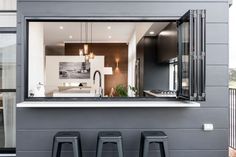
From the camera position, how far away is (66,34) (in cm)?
Result: 952

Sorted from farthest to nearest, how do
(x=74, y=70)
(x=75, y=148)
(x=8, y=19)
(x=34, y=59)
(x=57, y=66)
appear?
(x=74, y=70), (x=57, y=66), (x=34, y=59), (x=8, y=19), (x=75, y=148)

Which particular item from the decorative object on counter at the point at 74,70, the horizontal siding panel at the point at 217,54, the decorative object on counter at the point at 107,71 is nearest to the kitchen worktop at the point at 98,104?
the horizontal siding panel at the point at 217,54

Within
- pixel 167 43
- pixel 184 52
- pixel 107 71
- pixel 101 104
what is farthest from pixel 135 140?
pixel 107 71

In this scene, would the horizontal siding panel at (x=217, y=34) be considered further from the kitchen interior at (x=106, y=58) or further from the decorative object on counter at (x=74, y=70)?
the decorative object on counter at (x=74, y=70)

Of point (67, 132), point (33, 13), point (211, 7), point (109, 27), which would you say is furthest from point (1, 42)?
point (109, 27)

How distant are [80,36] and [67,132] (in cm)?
726

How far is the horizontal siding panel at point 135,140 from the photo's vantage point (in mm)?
3273

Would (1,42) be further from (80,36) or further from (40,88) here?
(80,36)

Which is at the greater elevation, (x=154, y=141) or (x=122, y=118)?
(x=122, y=118)

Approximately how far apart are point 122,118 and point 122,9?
1.37 metres

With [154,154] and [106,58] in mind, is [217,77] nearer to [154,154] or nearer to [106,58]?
[154,154]

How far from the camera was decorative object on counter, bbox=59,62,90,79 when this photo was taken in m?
10.9

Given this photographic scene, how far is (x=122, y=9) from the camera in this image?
3.30 metres

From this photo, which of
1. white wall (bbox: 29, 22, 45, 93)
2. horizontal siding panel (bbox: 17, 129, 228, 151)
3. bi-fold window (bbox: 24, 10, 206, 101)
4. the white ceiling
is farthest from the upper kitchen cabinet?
white wall (bbox: 29, 22, 45, 93)
